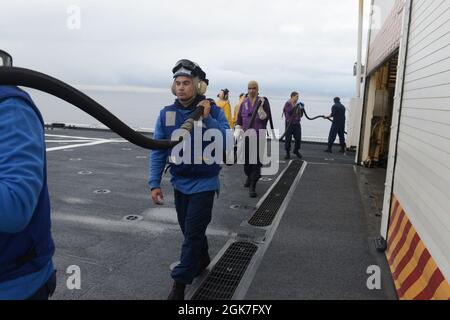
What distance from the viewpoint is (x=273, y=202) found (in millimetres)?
6730

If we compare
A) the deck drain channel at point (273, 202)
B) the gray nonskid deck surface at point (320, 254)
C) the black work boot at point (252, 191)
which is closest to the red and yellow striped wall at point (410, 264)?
the gray nonskid deck surface at point (320, 254)

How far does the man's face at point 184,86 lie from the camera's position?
333 centimetres

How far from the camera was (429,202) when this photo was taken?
309 cm

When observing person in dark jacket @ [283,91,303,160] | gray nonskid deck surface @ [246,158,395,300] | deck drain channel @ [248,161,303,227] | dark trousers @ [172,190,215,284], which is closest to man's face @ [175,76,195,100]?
dark trousers @ [172,190,215,284]

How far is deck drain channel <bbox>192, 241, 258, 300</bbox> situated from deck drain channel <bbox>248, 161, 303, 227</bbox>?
0.93 metres

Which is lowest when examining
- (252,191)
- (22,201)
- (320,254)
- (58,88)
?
(320,254)

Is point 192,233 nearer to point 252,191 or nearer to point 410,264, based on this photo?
point 410,264

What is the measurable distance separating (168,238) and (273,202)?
2528 millimetres

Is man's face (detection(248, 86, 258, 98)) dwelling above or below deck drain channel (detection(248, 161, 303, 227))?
above

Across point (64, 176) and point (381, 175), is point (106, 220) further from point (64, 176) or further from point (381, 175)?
point (381, 175)

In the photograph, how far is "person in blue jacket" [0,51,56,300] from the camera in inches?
48.1

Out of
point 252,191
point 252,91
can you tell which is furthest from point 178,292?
point 252,91

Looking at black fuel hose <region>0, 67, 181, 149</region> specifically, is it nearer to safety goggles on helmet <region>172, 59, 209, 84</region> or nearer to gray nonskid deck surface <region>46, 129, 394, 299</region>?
safety goggles on helmet <region>172, 59, 209, 84</region>

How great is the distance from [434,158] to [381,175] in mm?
6870
